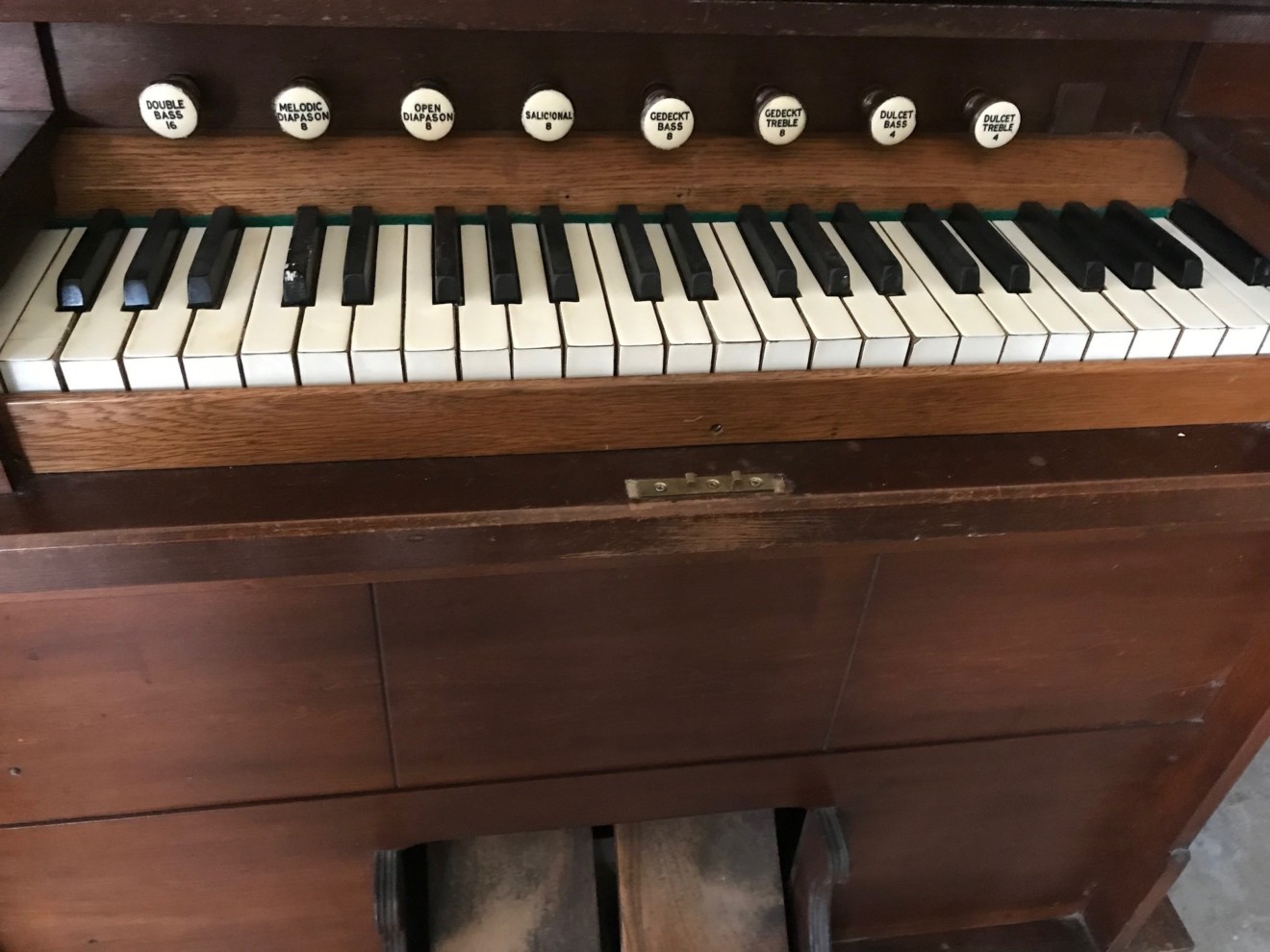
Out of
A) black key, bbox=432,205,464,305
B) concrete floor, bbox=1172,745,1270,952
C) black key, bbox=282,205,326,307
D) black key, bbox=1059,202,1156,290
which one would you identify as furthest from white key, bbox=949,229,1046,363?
concrete floor, bbox=1172,745,1270,952

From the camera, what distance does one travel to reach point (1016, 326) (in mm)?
862

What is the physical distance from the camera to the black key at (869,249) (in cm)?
88

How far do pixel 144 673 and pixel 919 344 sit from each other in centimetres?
73

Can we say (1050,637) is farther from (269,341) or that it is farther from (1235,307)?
(269,341)

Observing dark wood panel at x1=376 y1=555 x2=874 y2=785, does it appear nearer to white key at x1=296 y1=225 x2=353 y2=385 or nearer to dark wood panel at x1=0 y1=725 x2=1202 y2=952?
dark wood panel at x1=0 y1=725 x2=1202 y2=952

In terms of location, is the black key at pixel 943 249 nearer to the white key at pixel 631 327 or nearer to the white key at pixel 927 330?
the white key at pixel 927 330

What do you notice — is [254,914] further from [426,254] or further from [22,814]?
[426,254]

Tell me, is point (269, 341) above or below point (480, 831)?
above

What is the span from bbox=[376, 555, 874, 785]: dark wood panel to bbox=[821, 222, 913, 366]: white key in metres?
0.20

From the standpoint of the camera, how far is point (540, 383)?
2.63 feet

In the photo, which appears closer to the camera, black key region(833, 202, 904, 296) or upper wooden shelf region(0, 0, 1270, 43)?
upper wooden shelf region(0, 0, 1270, 43)

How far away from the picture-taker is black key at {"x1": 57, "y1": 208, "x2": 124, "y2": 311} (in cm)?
79

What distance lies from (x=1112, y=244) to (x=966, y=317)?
216 millimetres

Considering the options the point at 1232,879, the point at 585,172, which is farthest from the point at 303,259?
the point at 1232,879
